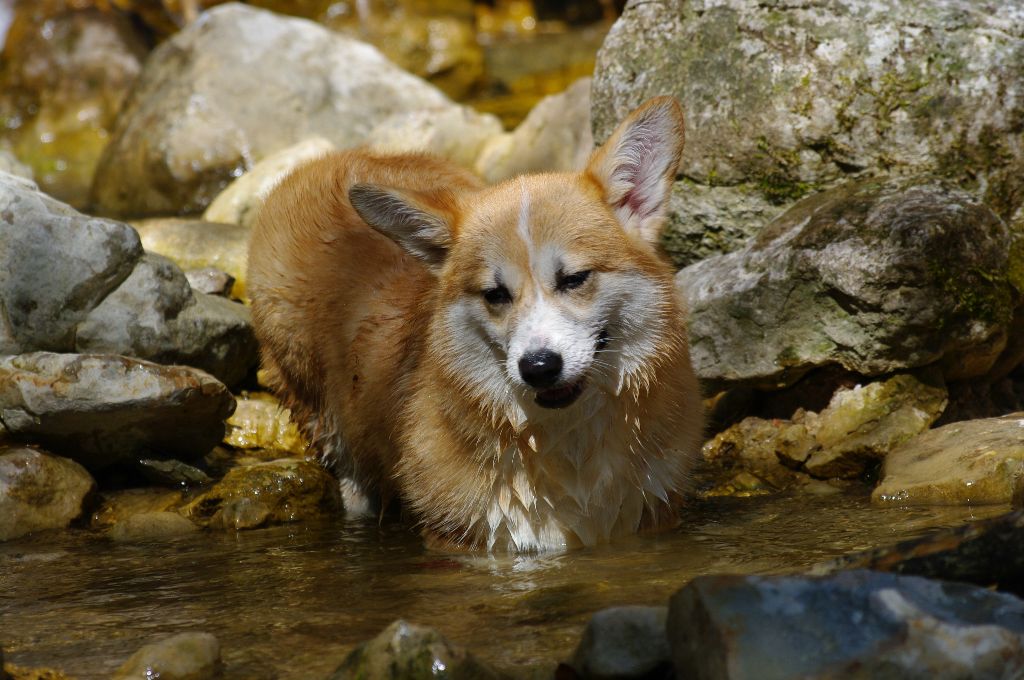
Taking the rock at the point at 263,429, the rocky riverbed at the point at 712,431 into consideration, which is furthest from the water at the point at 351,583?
the rock at the point at 263,429

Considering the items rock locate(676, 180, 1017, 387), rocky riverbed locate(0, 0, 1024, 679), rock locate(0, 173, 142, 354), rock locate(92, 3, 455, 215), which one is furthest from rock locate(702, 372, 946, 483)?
rock locate(92, 3, 455, 215)

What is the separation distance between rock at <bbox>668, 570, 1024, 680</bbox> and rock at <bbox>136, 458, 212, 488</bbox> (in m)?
2.98

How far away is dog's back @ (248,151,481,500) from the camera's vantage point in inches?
194

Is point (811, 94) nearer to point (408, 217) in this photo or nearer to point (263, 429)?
point (408, 217)

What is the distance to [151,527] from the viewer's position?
190 inches

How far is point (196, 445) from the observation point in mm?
5324

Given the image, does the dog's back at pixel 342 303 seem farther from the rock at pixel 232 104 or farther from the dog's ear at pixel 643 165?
the rock at pixel 232 104

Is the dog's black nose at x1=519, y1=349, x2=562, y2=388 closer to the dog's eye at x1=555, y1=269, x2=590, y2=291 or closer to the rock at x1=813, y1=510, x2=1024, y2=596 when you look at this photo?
the dog's eye at x1=555, y1=269, x2=590, y2=291

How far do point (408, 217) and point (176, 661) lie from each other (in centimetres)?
192

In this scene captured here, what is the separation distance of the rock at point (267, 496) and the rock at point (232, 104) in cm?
508

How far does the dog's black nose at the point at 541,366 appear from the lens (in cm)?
377

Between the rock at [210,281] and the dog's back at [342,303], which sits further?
the rock at [210,281]

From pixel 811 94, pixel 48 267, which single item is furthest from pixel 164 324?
pixel 811 94

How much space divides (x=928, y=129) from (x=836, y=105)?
442mm
